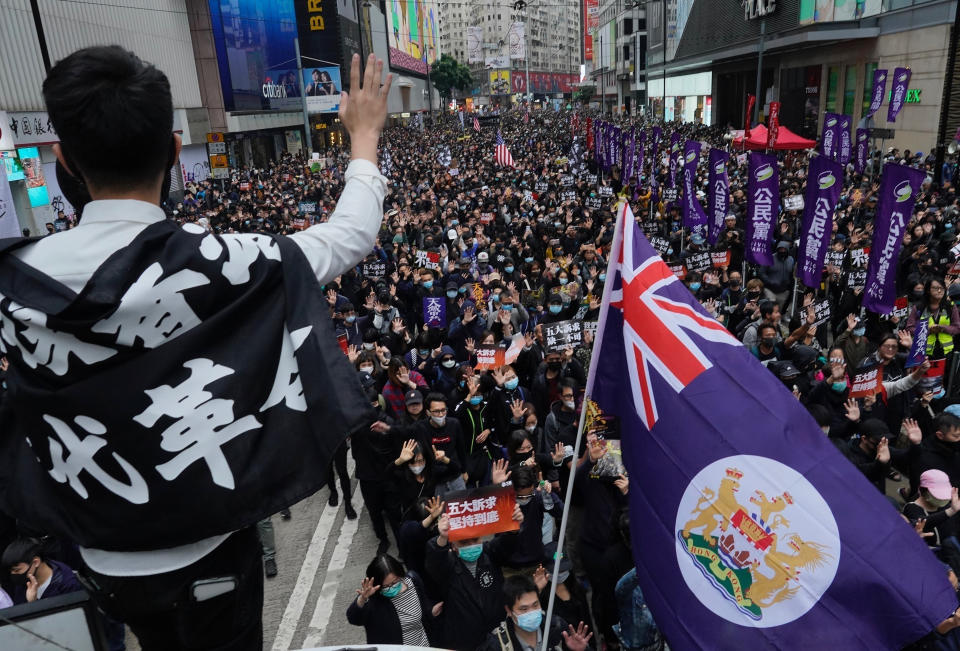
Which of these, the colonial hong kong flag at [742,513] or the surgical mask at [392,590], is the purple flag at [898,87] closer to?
the surgical mask at [392,590]

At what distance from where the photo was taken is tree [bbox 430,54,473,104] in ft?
361

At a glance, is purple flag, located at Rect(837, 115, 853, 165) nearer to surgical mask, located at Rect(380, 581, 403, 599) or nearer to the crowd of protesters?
the crowd of protesters

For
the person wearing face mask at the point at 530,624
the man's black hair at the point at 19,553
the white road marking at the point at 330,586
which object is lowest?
the white road marking at the point at 330,586

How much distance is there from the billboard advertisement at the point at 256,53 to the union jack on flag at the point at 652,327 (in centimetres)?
4101

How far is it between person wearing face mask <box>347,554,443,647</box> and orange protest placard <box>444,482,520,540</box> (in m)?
0.45

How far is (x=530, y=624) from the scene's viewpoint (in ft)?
15.1

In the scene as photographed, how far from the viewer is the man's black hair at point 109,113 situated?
A: 1.26m

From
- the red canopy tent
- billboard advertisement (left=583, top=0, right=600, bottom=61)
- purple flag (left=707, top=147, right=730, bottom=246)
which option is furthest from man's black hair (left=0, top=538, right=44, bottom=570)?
billboard advertisement (left=583, top=0, right=600, bottom=61)

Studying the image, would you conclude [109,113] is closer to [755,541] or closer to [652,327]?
[652,327]

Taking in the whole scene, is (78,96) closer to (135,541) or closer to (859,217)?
(135,541)

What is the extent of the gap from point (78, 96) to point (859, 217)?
56.6ft

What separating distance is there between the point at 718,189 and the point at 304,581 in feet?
35.2

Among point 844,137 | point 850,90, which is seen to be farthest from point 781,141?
point 850,90

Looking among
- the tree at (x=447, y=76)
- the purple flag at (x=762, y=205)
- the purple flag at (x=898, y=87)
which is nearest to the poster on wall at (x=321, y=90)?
the purple flag at (x=898, y=87)
